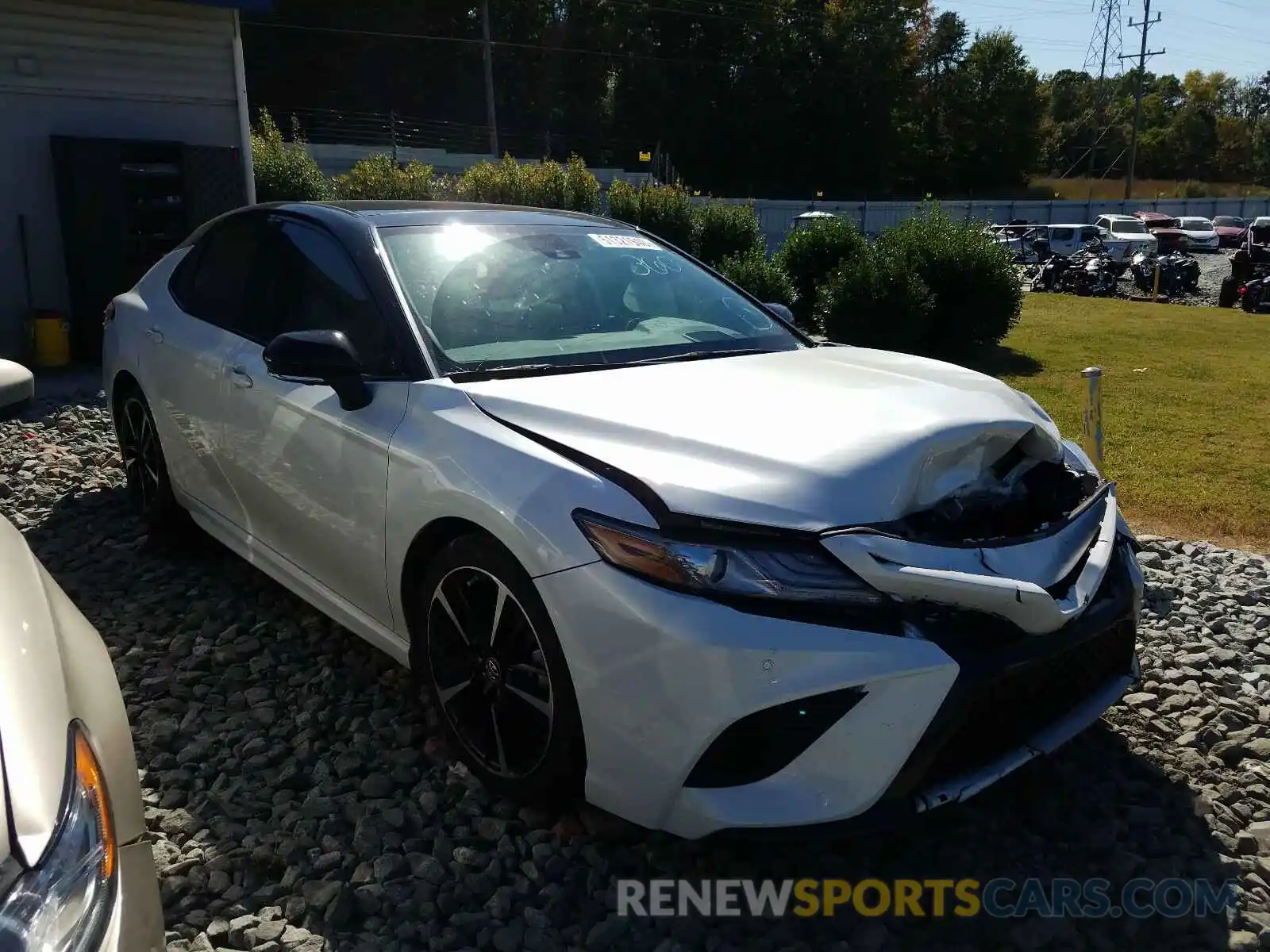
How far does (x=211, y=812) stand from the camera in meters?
2.84

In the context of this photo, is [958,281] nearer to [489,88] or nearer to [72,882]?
[72,882]

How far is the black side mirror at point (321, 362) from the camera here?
2885 mm

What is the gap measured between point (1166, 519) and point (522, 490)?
14.6 ft

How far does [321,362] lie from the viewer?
2887 mm

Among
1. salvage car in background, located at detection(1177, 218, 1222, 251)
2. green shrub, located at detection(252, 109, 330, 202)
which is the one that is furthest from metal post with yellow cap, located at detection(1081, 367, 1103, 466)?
salvage car in background, located at detection(1177, 218, 1222, 251)

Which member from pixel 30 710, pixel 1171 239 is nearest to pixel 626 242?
pixel 30 710

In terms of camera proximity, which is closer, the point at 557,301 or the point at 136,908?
the point at 136,908

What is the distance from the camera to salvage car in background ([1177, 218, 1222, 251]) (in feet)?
124

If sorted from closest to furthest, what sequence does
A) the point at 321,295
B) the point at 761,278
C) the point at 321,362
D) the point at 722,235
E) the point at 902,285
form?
the point at 321,362
the point at 321,295
the point at 902,285
the point at 761,278
the point at 722,235

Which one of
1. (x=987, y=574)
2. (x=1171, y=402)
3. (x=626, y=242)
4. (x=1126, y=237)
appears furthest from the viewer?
(x=1126, y=237)

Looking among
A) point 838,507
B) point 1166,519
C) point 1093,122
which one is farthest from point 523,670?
point 1093,122

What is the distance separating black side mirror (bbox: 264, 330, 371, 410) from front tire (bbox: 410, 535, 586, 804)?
0.61 meters

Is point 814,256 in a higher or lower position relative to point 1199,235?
higher

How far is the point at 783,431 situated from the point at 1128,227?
3882 centimetres
